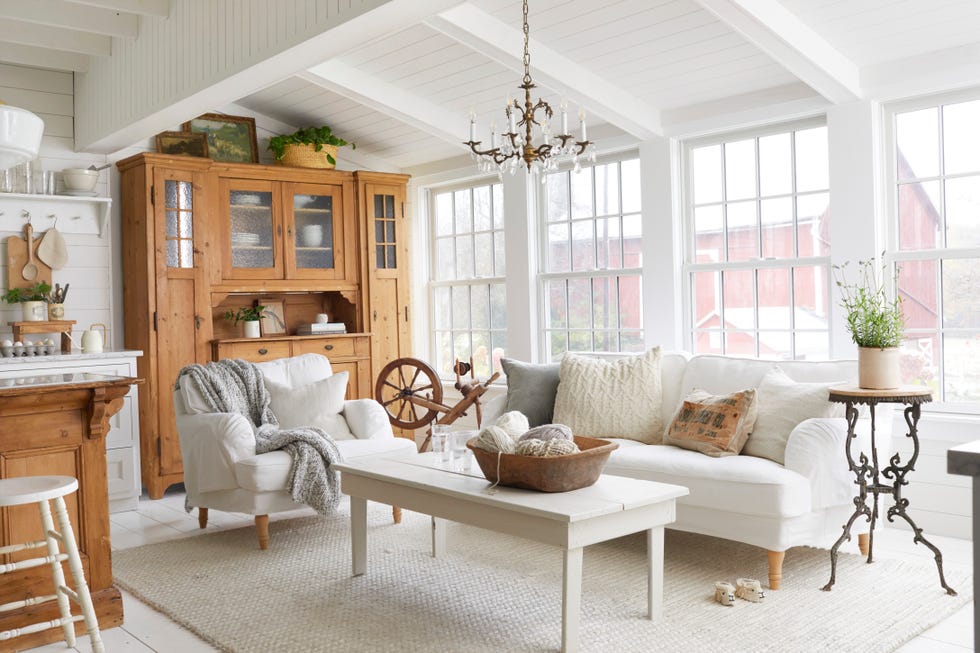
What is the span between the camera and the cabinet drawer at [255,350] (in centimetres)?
589

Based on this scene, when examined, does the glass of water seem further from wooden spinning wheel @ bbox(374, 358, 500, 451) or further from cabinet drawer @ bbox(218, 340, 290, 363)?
cabinet drawer @ bbox(218, 340, 290, 363)

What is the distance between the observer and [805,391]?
3.93 metres

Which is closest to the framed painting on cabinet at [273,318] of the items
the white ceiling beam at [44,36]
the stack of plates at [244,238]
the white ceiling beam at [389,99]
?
the stack of plates at [244,238]

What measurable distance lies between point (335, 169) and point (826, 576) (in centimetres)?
456

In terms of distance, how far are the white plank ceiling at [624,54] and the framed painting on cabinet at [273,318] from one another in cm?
156

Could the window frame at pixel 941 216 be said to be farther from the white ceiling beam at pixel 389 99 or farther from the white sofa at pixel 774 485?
the white ceiling beam at pixel 389 99

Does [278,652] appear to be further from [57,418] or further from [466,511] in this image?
[57,418]

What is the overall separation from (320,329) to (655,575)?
12.7 ft

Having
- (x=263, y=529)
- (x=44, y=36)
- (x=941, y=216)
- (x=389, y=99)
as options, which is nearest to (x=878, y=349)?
(x=941, y=216)

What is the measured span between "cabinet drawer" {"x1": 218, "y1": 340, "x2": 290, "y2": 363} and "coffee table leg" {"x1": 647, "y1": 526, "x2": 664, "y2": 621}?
11.9ft

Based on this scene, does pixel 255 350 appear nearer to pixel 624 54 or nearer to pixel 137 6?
pixel 137 6

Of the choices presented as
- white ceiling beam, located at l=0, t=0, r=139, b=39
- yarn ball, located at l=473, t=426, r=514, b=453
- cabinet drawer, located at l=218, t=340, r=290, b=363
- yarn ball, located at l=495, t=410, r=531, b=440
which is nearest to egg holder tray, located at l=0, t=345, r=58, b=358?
cabinet drawer, located at l=218, t=340, r=290, b=363

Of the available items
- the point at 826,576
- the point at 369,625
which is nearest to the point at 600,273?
the point at 826,576

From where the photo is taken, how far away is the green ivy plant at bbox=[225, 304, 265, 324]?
6.24 m
